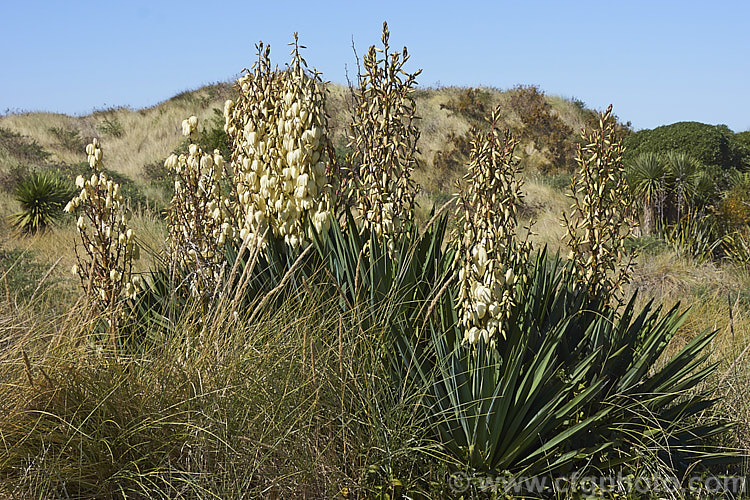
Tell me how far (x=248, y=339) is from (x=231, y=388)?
39 centimetres

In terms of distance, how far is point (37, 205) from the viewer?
10.6m

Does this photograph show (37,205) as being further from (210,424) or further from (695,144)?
(695,144)

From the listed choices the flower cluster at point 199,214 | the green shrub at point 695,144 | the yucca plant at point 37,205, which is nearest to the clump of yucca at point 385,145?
the flower cluster at point 199,214

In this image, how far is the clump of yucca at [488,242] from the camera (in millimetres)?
2590


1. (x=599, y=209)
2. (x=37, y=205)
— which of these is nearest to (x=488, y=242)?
(x=599, y=209)

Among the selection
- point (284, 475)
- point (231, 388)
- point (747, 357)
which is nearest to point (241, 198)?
point (231, 388)

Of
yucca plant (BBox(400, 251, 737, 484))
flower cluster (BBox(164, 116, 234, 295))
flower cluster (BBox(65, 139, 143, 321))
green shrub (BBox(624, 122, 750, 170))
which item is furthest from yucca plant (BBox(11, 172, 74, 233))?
green shrub (BBox(624, 122, 750, 170))

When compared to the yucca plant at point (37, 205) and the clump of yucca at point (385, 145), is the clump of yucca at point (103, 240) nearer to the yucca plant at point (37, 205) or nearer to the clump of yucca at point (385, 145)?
the clump of yucca at point (385, 145)

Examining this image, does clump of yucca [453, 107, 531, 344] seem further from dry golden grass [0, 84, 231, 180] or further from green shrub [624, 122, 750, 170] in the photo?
dry golden grass [0, 84, 231, 180]

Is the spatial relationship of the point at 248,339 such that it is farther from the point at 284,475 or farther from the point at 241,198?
the point at 241,198

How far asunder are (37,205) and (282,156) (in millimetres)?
8326

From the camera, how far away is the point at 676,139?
14617mm

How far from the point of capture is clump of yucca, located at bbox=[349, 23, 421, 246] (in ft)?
10.8

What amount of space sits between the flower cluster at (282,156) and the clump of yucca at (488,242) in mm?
1150
